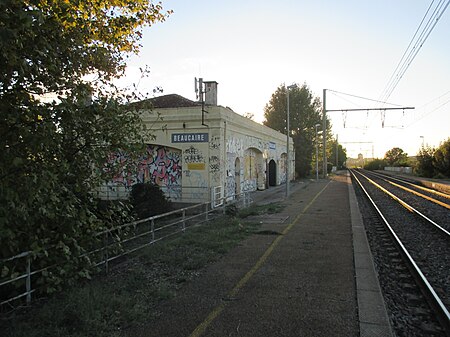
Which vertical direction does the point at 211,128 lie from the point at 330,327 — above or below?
above

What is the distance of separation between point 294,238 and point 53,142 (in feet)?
23.8

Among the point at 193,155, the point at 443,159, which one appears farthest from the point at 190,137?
the point at 443,159

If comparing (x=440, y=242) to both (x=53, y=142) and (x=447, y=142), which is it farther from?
(x=447, y=142)

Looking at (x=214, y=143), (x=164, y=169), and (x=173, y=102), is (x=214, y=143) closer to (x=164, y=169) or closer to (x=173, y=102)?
(x=164, y=169)

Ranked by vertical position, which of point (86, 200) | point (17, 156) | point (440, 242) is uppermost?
point (17, 156)

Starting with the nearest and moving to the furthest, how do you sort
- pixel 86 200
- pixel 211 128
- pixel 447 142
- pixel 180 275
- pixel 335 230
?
pixel 86 200 → pixel 180 275 → pixel 335 230 → pixel 211 128 → pixel 447 142

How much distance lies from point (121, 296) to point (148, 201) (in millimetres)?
9068

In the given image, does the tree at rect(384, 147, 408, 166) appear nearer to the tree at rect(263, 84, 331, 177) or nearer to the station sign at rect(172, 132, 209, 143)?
the tree at rect(263, 84, 331, 177)

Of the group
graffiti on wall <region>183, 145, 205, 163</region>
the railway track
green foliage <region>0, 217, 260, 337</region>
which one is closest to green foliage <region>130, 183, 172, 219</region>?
graffiti on wall <region>183, 145, 205, 163</region>

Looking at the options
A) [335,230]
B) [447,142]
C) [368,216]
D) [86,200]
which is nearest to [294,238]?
[335,230]

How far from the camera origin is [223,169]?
60.7 ft

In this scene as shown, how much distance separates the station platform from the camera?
4.52m

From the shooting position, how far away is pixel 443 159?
143 ft

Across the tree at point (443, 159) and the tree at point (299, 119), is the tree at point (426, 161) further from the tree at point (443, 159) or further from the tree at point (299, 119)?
the tree at point (299, 119)
